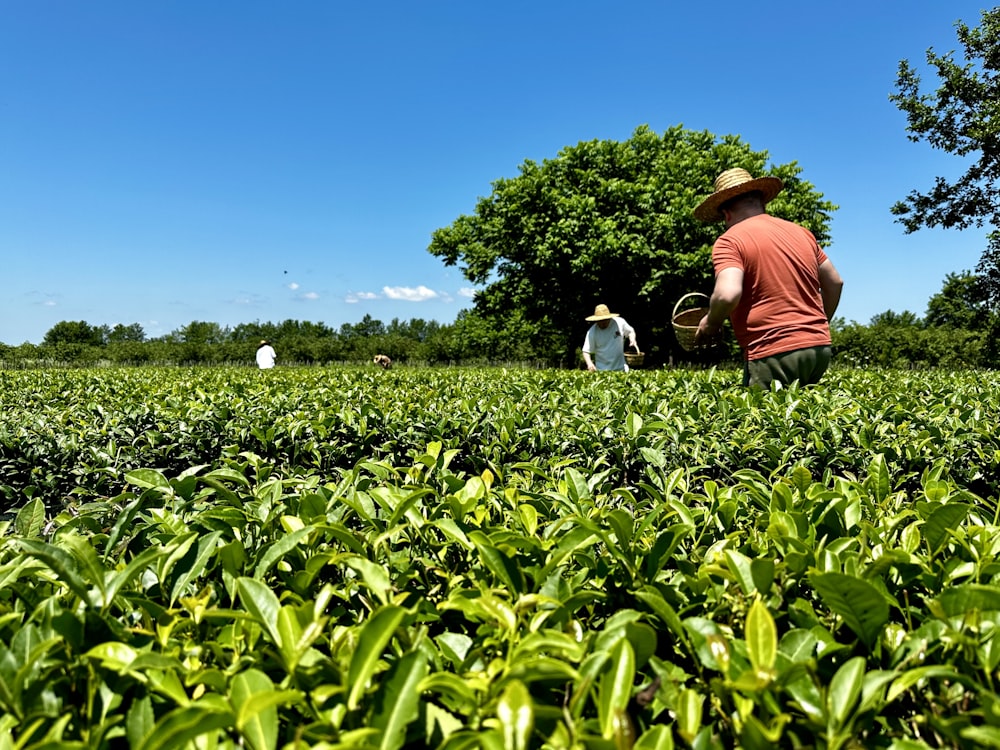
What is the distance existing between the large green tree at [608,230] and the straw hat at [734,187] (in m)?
20.8

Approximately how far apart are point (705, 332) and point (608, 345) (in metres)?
4.84

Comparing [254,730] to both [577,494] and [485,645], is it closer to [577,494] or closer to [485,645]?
[485,645]

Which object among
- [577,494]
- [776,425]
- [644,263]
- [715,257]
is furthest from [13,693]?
[644,263]

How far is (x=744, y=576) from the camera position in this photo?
3.73 ft

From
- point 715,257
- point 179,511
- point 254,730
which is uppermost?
point 715,257

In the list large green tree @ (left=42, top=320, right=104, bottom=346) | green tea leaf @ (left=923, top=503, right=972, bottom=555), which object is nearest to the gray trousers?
green tea leaf @ (left=923, top=503, right=972, bottom=555)

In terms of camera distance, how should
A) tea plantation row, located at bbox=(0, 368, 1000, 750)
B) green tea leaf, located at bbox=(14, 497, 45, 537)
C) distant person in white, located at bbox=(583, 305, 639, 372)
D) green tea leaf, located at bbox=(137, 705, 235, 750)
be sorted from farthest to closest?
distant person in white, located at bbox=(583, 305, 639, 372) < green tea leaf, located at bbox=(14, 497, 45, 537) < tea plantation row, located at bbox=(0, 368, 1000, 750) < green tea leaf, located at bbox=(137, 705, 235, 750)

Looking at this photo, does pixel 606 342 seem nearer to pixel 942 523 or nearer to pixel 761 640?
pixel 942 523

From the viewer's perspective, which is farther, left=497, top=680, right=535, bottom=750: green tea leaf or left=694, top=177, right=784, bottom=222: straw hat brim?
left=694, top=177, right=784, bottom=222: straw hat brim

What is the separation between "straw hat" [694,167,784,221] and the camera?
4949 mm

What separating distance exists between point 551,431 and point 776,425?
1.15m

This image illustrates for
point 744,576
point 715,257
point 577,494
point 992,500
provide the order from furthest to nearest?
point 715,257, point 992,500, point 577,494, point 744,576

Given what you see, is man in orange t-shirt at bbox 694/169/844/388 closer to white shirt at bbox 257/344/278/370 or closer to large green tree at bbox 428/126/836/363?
white shirt at bbox 257/344/278/370

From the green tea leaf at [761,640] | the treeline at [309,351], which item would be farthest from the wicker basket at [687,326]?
the treeline at [309,351]
